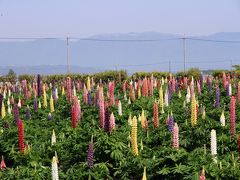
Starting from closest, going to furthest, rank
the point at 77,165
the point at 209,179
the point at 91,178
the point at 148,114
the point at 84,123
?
the point at 209,179 → the point at 91,178 → the point at 77,165 → the point at 84,123 → the point at 148,114

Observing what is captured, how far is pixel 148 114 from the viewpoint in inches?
451

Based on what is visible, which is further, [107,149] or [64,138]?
[64,138]

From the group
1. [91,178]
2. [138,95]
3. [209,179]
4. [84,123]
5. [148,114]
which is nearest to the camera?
[209,179]

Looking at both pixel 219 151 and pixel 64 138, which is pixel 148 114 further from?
pixel 219 151

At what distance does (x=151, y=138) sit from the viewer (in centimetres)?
911

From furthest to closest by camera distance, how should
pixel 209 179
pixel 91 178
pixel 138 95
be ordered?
pixel 138 95 → pixel 91 178 → pixel 209 179

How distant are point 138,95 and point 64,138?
511cm

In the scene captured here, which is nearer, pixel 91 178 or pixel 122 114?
pixel 91 178

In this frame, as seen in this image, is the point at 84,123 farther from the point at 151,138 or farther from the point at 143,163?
the point at 143,163

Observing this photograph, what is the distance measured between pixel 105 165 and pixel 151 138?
5.92 ft

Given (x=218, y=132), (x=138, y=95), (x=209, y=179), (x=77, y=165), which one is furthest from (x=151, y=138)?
(x=138, y=95)

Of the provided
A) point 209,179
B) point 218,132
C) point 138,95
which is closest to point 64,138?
point 218,132

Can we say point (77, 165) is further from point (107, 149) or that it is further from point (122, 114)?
point (122, 114)

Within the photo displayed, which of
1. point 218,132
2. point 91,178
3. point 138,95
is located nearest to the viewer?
point 91,178
